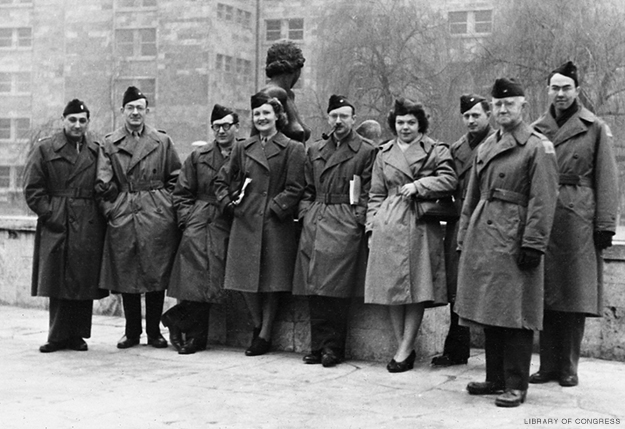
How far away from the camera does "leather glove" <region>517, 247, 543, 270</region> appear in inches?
260

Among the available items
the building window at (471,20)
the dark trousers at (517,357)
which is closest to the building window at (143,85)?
the building window at (471,20)

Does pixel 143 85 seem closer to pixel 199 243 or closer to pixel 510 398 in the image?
pixel 199 243

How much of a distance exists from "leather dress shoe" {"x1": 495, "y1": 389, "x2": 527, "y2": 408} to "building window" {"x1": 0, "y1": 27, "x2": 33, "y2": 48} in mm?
53253

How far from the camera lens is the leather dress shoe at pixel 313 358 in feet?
27.1

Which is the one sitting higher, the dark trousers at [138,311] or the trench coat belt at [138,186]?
the trench coat belt at [138,186]

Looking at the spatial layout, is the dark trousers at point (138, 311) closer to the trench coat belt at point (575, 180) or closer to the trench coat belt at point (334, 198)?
the trench coat belt at point (334, 198)

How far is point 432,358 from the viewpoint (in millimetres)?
8234

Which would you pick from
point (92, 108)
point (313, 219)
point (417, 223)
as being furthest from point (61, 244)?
point (92, 108)

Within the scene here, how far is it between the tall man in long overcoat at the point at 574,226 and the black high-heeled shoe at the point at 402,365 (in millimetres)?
936

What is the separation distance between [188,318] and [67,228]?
3.99 feet

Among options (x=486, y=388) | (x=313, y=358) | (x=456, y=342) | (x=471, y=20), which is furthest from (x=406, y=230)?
(x=471, y=20)

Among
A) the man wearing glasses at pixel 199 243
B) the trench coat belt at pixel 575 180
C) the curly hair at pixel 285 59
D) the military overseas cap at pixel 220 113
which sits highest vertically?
the curly hair at pixel 285 59

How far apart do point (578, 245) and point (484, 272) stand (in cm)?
89

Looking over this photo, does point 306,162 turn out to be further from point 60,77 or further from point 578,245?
point 60,77
